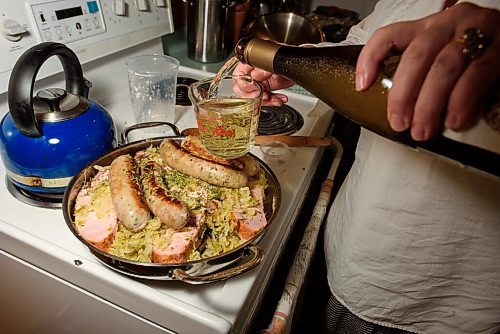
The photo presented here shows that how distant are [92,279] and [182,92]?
643 mm

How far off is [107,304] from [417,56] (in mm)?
560

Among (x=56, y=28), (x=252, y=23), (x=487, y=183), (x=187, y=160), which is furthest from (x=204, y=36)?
(x=487, y=183)

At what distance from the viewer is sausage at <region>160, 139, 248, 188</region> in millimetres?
637

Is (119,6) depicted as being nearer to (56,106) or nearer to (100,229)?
(56,106)

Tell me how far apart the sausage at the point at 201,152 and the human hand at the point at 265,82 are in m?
0.12

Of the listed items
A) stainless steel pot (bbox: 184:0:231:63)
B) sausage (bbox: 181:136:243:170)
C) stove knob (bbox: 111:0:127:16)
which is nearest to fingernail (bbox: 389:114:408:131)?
sausage (bbox: 181:136:243:170)

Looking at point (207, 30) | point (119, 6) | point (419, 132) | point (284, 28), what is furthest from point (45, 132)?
point (284, 28)

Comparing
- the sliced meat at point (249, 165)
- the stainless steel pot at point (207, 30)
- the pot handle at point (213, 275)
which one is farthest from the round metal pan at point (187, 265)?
the stainless steel pot at point (207, 30)

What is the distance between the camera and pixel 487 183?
0.50 metres

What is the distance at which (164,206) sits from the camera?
22.3 inches

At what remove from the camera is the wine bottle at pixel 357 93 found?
35 cm

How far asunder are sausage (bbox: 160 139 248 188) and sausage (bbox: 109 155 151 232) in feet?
0.26

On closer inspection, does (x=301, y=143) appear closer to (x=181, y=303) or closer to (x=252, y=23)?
(x=181, y=303)

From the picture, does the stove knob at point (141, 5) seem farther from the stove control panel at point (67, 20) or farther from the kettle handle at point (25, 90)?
the kettle handle at point (25, 90)
